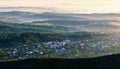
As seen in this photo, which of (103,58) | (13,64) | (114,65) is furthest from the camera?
(13,64)

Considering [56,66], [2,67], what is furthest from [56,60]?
[2,67]

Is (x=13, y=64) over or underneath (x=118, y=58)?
underneath

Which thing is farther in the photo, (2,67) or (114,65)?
(2,67)

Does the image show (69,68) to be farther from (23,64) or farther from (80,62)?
(23,64)

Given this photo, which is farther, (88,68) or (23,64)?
(23,64)

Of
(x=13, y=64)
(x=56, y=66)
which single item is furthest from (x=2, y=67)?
(x=56, y=66)

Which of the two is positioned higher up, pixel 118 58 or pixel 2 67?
pixel 118 58

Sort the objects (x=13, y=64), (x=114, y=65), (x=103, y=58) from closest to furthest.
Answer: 1. (x=114, y=65)
2. (x=103, y=58)
3. (x=13, y=64)

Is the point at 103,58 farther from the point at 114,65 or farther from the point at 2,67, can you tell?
the point at 2,67

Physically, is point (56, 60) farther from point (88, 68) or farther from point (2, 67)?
point (2, 67)
